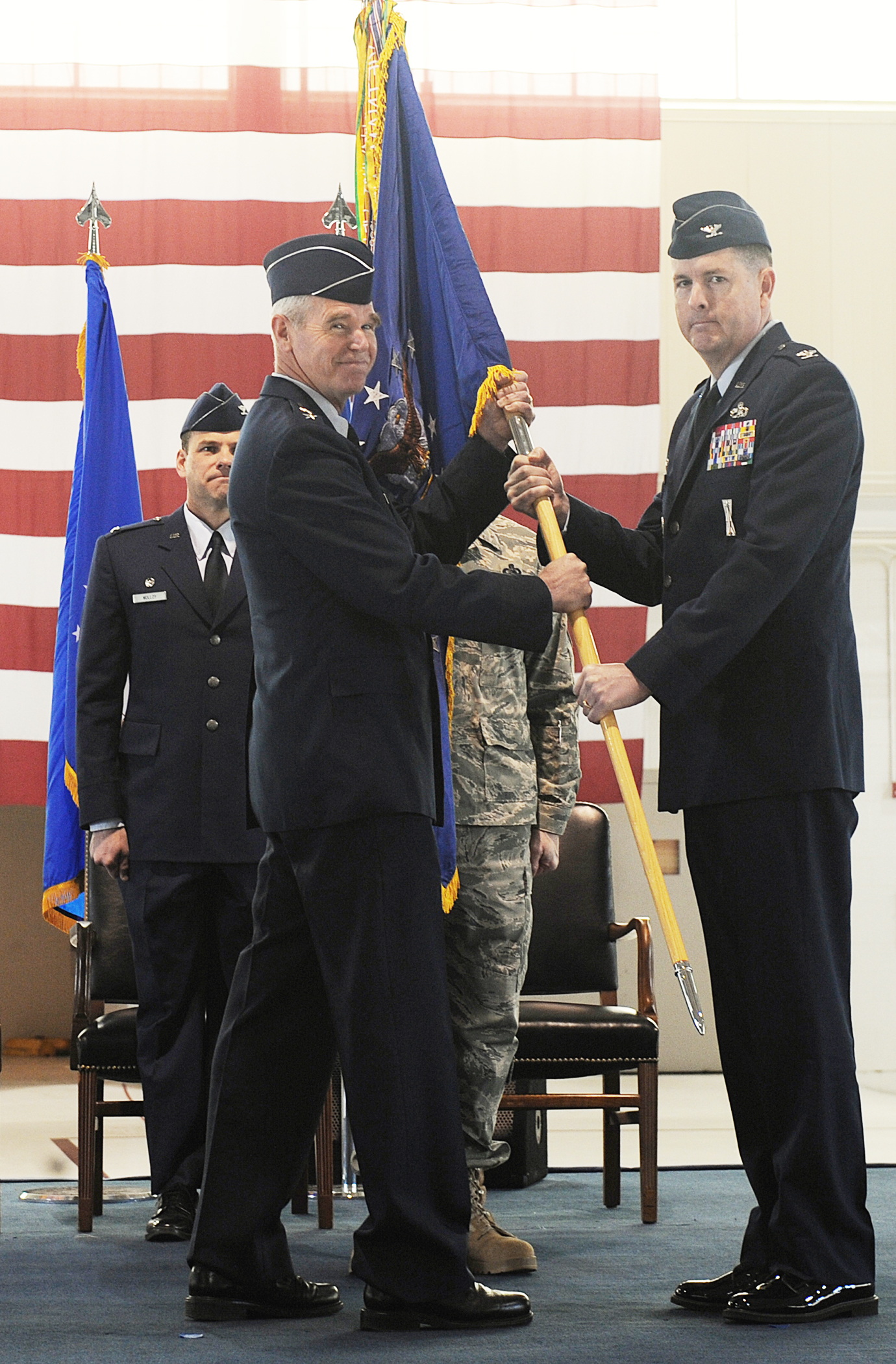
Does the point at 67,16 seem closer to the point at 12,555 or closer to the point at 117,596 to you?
the point at 12,555

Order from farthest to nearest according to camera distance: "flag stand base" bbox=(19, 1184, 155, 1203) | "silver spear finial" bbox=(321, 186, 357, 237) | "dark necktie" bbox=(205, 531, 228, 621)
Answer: "silver spear finial" bbox=(321, 186, 357, 237) < "flag stand base" bbox=(19, 1184, 155, 1203) < "dark necktie" bbox=(205, 531, 228, 621)

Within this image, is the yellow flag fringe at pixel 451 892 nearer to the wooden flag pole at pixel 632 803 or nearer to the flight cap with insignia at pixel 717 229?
the wooden flag pole at pixel 632 803

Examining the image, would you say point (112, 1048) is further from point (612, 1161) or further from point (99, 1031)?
point (612, 1161)

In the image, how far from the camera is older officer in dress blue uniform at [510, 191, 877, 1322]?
7.53ft

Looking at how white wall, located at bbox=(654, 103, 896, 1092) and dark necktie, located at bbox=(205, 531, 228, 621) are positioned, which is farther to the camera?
white wall, located at bbox=(654, 103, 896, 1092)

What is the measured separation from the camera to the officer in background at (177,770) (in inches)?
128

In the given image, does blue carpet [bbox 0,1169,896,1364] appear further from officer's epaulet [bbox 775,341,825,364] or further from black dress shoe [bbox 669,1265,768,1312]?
officer's epaulet [bbox 775,341,825,364]

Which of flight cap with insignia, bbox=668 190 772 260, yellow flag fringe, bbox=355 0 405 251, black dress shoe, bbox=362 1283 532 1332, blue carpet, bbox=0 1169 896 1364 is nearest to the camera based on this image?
blue carpet, bbox=0 1169 896 1364

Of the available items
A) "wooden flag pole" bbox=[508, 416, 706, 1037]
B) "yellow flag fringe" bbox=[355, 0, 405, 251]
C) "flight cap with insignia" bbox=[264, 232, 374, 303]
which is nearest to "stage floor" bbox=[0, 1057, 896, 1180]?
"wooden flag pole" bbox=[508, 416, 706, 1037]

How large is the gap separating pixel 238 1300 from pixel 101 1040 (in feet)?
3.69

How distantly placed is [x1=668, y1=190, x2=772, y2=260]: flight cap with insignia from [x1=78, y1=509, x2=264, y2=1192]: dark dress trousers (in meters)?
1.19

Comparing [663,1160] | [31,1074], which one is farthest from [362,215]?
[31,1074]

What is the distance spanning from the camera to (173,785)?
3354 mm

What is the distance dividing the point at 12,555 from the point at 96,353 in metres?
1.18
